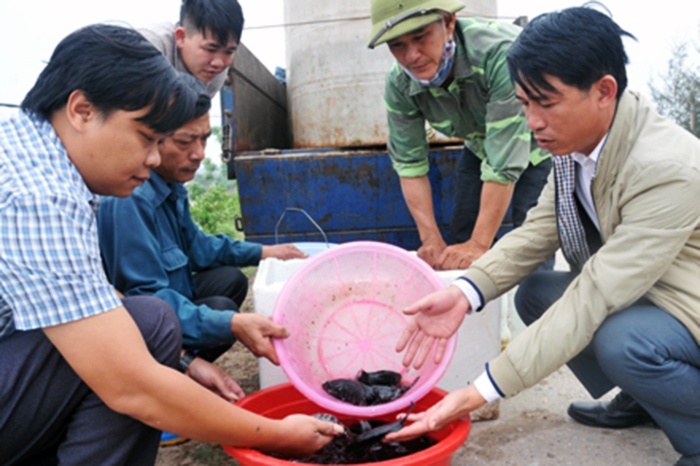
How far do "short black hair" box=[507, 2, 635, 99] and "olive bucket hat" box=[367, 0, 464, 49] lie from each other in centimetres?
85

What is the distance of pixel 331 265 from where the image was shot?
75.5 inches

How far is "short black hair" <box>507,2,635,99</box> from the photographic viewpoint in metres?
1.51

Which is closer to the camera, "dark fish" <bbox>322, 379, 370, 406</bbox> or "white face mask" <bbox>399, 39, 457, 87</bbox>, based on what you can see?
"dark fish" <bbox>322, 379, 370, 406</bbox>

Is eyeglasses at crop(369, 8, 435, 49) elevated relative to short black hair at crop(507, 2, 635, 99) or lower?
elevated

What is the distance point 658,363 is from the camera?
1585mm

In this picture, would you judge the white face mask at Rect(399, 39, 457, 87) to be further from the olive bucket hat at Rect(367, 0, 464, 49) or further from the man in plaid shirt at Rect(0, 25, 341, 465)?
the man in plaid shirt at Rect(0, 25, 341, 465)

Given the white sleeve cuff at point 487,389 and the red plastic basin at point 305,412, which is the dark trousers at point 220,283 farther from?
the white sleeve cuff at point 487,389

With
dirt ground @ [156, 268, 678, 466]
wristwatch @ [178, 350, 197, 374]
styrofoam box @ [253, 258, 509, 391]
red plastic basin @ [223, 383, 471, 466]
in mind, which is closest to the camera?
red plastic basin @ [223, 383, 471, 466]

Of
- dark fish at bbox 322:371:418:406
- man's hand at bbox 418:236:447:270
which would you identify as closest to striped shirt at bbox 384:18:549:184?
man's hand at bbox 418:236:447:270

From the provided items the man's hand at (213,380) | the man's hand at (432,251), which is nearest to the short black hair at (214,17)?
the man's hand at (432,251)

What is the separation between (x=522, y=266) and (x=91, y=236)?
1.36 m

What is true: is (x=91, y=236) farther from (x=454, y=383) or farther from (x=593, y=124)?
(x=454, y=383)

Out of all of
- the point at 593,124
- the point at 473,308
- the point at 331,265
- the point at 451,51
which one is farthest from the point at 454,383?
the point at 451,51

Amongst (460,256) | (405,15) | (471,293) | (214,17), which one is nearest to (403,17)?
(405,15)
